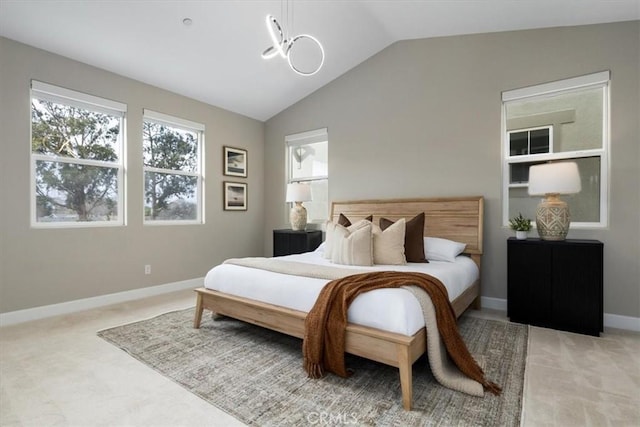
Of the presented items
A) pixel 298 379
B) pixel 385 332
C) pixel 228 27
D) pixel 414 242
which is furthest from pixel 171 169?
pixel 385 332

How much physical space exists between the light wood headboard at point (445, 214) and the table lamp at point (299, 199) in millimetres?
915

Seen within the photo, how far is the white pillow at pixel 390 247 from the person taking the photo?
3027mm

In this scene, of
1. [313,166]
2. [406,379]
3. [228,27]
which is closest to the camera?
[406,379]

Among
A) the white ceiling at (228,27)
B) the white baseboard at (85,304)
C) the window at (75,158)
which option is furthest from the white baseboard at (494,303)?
the window at (75,158)

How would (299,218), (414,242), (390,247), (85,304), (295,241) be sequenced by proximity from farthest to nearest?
(299,218) → (295,241) → (85,304) → (414,242) → (390,247)

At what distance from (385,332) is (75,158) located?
3.78 m

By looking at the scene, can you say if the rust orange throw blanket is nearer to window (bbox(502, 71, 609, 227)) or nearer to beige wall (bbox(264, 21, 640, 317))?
beige wall (bbox(264, 21, 640, 317))

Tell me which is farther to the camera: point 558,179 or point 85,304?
point 85,304

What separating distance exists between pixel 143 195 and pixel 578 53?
5.12m

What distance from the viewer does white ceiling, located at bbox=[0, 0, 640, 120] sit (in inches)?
117

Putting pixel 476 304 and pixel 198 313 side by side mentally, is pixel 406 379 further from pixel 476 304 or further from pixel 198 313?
pixel 476 304

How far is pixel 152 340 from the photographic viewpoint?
8.91 ft

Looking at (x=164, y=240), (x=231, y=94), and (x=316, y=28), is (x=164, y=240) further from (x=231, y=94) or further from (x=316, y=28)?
(x=316, y=28)

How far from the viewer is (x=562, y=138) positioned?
339cm
